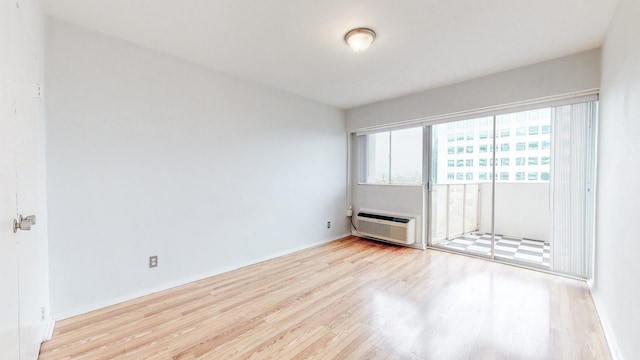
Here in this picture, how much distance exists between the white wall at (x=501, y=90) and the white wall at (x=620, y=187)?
0.98ft

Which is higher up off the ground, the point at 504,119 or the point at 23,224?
the point at 504,119

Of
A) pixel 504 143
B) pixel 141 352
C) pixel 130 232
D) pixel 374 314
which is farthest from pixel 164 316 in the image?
pixel 504 143

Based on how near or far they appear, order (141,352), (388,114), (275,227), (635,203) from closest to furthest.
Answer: (635,203), (141,352), (275,227), (388,114)

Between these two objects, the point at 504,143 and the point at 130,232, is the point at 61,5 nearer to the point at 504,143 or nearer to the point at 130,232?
the point at 130,232

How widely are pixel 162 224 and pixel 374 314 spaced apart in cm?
231

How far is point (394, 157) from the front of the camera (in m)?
4.63

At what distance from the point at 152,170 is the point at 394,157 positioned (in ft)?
11.9

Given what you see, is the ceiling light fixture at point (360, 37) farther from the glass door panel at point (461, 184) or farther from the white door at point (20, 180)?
the glass door panel at point (461, 184)

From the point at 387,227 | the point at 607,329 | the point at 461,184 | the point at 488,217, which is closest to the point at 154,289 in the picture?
the point at 387,227

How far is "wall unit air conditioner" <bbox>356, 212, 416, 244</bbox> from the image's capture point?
4.17 m

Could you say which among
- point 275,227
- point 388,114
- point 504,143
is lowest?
point 275,227

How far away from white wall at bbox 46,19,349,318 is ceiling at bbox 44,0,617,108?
319 millimetres

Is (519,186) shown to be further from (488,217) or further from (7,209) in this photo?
(7,209)

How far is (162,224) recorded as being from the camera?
2.76 m
